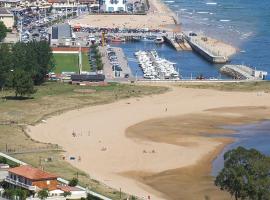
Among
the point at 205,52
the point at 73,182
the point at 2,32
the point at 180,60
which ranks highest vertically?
the point at 2,32

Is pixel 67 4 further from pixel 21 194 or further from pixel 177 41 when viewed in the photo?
pixel 21 194

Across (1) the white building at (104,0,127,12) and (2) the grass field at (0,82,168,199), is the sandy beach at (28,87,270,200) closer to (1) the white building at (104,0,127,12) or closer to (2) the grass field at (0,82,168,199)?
(2) the grass field at (0,82,168,199)

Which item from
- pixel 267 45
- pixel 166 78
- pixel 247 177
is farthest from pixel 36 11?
pixel 247 177

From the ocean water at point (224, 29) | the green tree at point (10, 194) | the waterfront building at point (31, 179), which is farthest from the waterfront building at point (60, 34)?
the green tree at point (10, 194)

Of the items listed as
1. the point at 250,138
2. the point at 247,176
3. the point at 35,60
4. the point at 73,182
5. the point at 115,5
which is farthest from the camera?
the point at 115,5

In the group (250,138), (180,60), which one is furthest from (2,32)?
(250,138)

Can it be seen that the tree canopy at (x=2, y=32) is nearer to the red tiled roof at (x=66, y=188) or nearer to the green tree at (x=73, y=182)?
the green tree at (x=73, y=182)

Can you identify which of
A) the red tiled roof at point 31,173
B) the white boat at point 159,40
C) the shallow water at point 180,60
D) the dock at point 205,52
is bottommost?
the shallow water at point 180,60

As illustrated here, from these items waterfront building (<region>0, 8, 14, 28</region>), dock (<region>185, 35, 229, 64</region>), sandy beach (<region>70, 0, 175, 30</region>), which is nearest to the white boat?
dock (<region>185, 35, 229, 64</region>)
